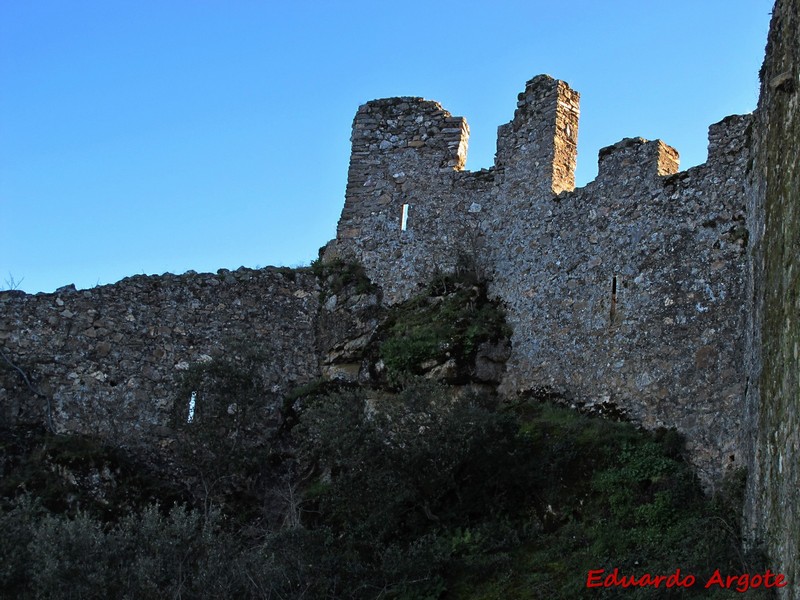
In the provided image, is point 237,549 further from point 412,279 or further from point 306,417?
point 412,279

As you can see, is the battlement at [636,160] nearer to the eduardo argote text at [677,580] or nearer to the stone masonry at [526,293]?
the stone masonry at [526,293]

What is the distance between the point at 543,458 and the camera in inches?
646

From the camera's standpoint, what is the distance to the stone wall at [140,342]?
1962 centimetres

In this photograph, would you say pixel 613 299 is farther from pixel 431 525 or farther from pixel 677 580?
pixel 677 580

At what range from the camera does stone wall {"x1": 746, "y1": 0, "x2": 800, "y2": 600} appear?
32.6 feet

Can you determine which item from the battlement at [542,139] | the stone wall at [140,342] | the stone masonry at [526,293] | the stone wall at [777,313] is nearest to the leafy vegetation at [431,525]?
the stone masonry at [526,293]

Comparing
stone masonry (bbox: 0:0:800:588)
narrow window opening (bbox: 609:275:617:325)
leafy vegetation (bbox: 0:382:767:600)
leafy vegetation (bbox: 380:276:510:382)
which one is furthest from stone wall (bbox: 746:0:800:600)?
leafy vegetation (bbox: 380:276:510:382)

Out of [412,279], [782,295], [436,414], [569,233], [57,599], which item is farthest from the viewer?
[412,279]

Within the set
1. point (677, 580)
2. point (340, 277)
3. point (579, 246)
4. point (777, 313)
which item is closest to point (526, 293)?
point (579, 246)

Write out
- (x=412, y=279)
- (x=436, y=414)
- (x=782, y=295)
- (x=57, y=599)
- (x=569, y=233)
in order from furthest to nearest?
(x=412, y=279) → (x=569, y=233) → (x=436, y=414) → (x=57, y=599) → (x=782, y=295)

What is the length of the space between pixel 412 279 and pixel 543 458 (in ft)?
17.2

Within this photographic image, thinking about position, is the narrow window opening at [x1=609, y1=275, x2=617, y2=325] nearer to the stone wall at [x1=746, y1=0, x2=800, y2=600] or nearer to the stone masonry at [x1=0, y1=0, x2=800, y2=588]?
the stone masonry at [x1=0, y1=0, x2=800, y2=588]

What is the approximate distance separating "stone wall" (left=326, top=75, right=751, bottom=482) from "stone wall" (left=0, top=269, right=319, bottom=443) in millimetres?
1700

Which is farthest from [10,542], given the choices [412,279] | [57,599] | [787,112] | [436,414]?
[787,112]
